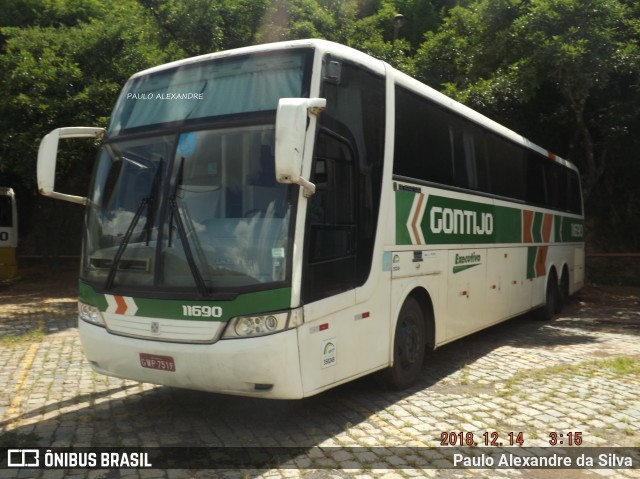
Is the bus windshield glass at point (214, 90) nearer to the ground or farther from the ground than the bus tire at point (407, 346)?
farther from the ground

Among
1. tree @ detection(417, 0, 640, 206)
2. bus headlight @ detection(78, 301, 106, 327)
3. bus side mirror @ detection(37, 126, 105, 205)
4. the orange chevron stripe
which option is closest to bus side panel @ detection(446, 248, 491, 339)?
the orange chevron stripe

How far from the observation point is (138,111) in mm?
5906

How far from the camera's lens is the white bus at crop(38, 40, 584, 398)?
4914 mm

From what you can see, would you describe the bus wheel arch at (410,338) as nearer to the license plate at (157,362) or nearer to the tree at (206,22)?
the license plate at (157,362)

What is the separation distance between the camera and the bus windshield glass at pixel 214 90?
5.32 m

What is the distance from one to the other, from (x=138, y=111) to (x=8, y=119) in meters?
12.7

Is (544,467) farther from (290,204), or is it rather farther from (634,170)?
(634,170)

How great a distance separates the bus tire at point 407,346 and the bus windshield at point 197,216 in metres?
2.24

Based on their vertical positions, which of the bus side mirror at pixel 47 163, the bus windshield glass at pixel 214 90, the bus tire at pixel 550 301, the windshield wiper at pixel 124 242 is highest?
the bus windshield glass at pixel 214 90

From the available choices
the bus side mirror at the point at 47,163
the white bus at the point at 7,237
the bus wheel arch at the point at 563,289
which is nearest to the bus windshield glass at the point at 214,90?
the bus side mirror at the point at 47,163

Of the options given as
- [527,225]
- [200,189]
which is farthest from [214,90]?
[527,225]

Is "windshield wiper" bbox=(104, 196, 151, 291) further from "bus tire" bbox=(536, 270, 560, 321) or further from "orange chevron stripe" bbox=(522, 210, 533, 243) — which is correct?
"bus tire" bbox=(536, 270, 560, 321)

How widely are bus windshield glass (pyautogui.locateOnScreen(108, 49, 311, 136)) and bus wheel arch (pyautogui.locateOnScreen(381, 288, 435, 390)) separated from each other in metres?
2.74

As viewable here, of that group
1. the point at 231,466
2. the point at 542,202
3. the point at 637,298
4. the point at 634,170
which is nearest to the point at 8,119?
the point at 542,202
